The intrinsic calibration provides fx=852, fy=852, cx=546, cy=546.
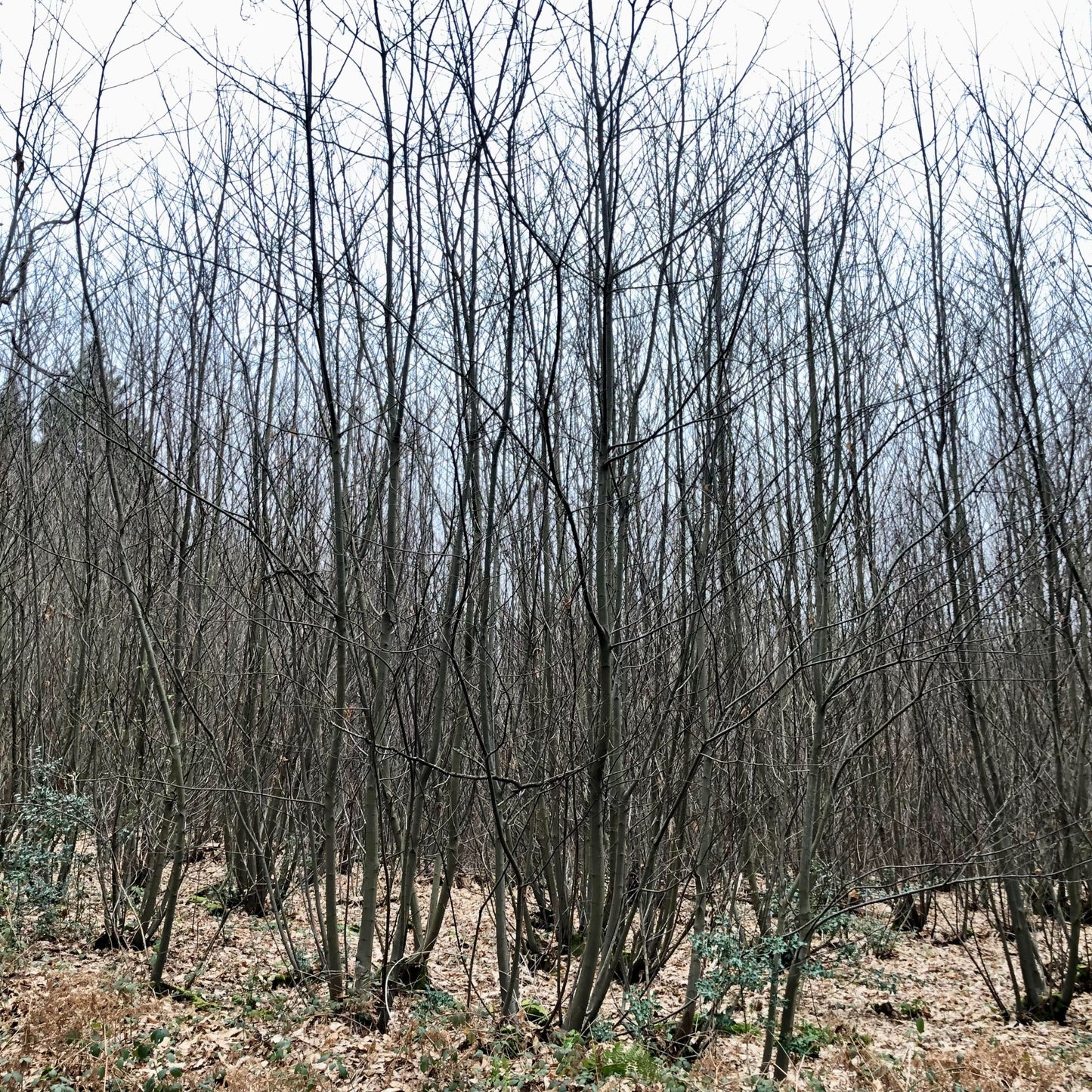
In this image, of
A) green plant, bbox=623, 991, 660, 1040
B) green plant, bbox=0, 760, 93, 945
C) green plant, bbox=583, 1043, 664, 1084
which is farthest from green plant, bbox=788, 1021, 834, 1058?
green plant, bbox=0, 760, 93, 945

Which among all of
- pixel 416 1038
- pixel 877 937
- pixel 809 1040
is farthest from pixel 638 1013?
pixel 877 937

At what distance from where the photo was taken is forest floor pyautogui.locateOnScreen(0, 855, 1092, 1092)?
3807mm

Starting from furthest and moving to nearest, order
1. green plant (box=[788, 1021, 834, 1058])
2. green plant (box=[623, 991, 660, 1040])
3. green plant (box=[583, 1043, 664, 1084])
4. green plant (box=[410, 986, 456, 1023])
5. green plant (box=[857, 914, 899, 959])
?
1. green plant (box=[857, 914, 899, 959])
2. green plant (box=[788, 1021, 834, 1058])
3. green plant (box=[410, 986, 456, 1023])
4. green plant (box=[623, 991, 660, 1040])
5. green plant (box=[583, 1043, 664, 1084])

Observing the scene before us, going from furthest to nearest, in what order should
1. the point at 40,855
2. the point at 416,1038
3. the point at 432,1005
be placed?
the point at 40,855, the point at 432,1005, the point at 416,1038

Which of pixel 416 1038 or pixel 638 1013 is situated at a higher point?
pixel 638 1013

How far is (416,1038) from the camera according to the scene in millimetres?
4156

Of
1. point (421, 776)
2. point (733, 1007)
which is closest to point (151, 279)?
point (421, 776)

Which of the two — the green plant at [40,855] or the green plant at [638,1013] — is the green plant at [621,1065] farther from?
the green plant at [40,855]

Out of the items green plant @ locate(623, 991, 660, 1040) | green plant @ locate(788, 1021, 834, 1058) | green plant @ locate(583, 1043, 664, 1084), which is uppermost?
green plant @ locate(623, 991, 660, 1040)

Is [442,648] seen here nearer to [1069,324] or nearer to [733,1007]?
[733,1007]

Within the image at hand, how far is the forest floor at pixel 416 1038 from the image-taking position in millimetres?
3807

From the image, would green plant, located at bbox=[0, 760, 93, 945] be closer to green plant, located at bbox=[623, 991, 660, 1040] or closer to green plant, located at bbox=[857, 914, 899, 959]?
green plant, located at bbox=[623, 991, 660, 1040]

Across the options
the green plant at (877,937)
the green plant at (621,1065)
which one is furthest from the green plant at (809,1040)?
the green plant at (877,937)

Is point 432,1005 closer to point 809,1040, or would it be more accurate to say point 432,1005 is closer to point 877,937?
point 809,1040
